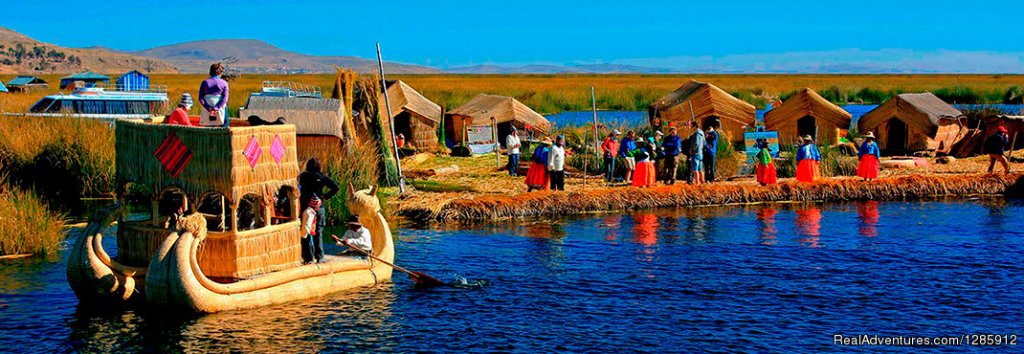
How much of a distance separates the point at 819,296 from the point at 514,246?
5.76 m

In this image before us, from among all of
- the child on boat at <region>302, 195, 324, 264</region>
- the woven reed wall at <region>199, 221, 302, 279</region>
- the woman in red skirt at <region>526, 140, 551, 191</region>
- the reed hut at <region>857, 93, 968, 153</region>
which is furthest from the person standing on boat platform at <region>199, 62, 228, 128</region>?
the reed hut at <region>857, 93, 968, 153</region>

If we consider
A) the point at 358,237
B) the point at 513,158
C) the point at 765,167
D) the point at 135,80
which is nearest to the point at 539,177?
the point at 513,158

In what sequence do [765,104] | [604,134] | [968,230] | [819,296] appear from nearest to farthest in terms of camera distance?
[819,296], [968,230], [604,134], [765,104]

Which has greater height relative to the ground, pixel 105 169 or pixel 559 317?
pixel 105 169

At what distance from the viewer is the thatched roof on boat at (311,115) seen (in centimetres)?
2594

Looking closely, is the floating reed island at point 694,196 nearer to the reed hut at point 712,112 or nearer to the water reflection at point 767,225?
the water reflection at point 767,225

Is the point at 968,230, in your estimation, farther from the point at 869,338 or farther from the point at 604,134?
the point at 604,134

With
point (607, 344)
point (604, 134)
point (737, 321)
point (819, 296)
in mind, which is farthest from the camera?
point (604, 134)

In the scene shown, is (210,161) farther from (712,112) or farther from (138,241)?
(712,112)

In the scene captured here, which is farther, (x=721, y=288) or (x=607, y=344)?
(x=721, y=288)

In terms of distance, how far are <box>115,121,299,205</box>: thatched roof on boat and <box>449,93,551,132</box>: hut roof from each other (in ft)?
70.9

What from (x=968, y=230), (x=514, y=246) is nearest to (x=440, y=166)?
(x=514, y=246)

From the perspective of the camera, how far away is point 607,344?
43.4 ft

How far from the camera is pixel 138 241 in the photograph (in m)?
14.4
